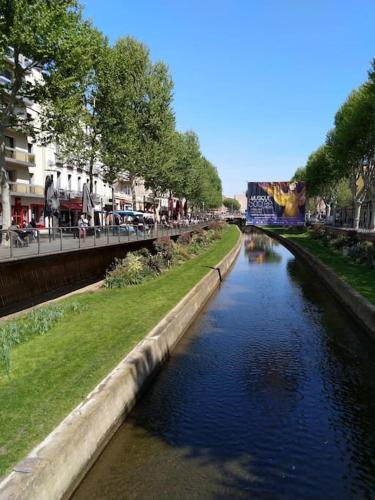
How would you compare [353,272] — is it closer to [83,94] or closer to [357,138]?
[83,94]

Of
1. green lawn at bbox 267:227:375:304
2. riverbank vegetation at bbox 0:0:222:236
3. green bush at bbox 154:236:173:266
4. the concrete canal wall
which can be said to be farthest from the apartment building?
green lawn at bbox 267:227:375:304

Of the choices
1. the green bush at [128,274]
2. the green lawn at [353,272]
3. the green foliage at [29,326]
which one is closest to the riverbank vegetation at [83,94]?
the green bush at [128,274]

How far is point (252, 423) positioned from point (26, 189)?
36.2m

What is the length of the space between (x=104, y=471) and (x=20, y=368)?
3088mm

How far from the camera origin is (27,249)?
1410cm

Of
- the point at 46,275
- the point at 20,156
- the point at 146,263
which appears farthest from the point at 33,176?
the point at 46,275

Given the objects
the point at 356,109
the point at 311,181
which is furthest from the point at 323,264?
the point at 311,181

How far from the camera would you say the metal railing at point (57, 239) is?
43.1 ft

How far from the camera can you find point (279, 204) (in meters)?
55.0

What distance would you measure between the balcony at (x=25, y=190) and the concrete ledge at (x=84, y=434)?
101ft

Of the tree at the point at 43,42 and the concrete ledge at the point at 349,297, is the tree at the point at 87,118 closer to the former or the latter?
the tree at the point at 43,42

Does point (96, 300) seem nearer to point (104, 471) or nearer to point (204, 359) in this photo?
point (204, 359)

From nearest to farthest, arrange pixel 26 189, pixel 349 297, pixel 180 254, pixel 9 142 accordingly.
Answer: pixel 349 297 < pixel 180 254 < pixel 9 142 < pixel 26 189

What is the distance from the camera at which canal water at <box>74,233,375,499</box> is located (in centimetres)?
623
